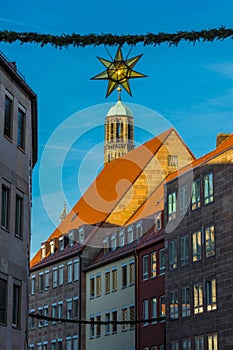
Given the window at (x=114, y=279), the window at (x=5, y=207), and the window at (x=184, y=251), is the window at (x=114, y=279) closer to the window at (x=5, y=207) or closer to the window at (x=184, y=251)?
the window at (x=184, y=251)

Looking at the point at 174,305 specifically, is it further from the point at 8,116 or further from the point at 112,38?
the point at 112,38

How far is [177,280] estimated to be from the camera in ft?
226

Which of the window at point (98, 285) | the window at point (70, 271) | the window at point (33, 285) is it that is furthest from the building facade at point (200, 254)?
the window at point (33, 285)

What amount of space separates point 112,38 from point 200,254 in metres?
48.8

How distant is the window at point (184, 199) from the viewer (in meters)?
68.7

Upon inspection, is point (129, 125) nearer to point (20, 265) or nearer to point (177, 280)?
point (177, 280)

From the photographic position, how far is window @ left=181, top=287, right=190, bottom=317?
219 feet

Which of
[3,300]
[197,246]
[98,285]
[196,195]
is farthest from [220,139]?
[3,300]

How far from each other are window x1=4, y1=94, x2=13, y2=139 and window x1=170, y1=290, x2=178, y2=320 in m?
30.1

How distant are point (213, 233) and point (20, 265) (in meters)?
24.0

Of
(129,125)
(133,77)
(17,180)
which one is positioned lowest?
(133,77)

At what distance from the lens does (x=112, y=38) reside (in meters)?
17.4

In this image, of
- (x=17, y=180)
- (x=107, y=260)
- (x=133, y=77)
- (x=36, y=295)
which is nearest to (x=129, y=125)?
(x=36, y=295)

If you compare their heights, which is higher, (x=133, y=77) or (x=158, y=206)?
(x=158, y=206)
